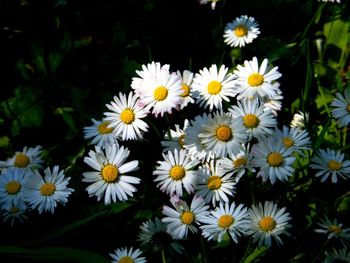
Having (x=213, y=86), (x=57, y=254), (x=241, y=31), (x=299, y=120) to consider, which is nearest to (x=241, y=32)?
(x=241, y=31)

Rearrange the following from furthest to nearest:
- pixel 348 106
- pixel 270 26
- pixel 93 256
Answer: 1. pixel 270 26
2. pixel 348 106
3. pixel 93 256

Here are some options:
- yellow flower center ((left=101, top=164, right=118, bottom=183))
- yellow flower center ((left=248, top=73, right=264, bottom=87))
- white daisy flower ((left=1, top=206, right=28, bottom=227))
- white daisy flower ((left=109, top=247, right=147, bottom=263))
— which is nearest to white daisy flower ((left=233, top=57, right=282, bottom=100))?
yellow flower center ((left=248, top=73, right=264, bottom=87))

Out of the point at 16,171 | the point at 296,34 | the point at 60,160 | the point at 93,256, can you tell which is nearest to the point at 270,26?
the point at 296,34

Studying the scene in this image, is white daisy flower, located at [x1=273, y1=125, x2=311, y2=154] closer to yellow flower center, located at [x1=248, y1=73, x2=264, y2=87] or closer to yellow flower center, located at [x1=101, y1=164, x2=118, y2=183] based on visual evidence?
yellow flower center, located at [x1=248, y1=73, x2=264, y2=87]

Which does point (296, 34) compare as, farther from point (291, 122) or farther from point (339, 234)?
point (339, 234)

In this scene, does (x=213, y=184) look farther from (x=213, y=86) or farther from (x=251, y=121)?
(x=213, y=86)
